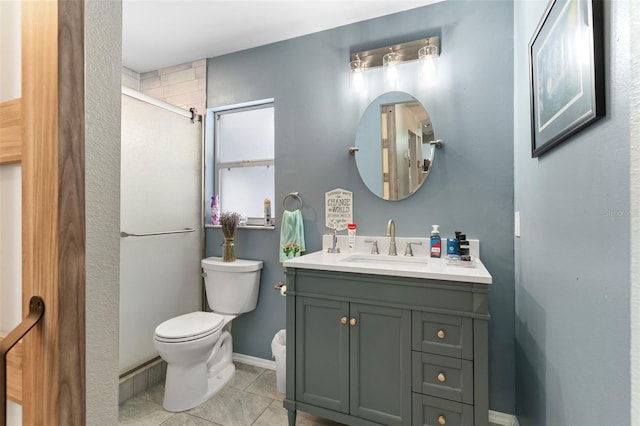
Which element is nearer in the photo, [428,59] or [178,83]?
[428,59]

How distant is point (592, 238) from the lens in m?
0.80

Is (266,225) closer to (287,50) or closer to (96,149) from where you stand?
(287,50)

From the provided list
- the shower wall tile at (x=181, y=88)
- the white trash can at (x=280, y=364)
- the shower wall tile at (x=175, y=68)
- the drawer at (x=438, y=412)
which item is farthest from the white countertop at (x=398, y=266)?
the shower wall tile at (x=175, y=68)

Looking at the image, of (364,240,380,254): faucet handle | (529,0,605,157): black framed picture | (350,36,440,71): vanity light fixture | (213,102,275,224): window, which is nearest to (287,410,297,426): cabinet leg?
(364,240,380,254): faucet handle

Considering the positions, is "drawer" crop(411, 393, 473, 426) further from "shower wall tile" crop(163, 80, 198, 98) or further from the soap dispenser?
"shower wall tile" crop(163, 80, 198, 98)

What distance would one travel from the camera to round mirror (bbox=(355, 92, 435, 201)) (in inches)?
75.6

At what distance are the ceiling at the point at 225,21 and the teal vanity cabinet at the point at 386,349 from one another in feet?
5.45

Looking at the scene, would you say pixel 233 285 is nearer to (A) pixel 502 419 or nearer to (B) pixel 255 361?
(B) pixel 255 361

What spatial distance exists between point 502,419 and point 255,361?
1683 mm

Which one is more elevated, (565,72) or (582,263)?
(565,72)

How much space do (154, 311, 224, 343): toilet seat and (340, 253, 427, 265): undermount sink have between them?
0.97 m

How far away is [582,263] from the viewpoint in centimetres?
86

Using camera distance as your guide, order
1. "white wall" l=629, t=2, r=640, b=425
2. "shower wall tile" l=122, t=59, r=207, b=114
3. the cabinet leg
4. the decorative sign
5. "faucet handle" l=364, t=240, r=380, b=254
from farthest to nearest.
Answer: "shower wall tile" l=122, t=59, r=207, b=114 → the decorative sign → "faucet handle" l=364, t=240, r=380, b=254 → the cabinet leg → "white wall" l=629, t=2, r=640, b=425

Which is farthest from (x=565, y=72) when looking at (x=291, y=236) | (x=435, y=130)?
(x=291, y=236)
